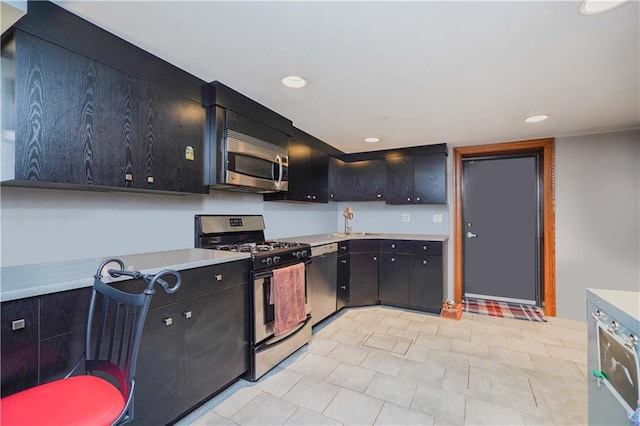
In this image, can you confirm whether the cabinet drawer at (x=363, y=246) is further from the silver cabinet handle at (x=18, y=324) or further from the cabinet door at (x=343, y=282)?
the silver cabinet handle at (x=18, y=324)

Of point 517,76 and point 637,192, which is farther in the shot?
point 637,192

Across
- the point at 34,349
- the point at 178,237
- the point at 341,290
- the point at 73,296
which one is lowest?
the point at 341,290

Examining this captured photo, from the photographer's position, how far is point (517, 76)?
2002 millimetres

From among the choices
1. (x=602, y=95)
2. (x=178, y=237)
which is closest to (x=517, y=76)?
(x=602, y=95)

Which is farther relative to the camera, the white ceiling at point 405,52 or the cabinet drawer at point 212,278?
the cabinet drawer at point 212,278

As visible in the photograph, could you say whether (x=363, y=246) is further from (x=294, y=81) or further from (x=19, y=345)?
(x=19, y=345)

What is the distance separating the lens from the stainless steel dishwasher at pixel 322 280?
2.95m

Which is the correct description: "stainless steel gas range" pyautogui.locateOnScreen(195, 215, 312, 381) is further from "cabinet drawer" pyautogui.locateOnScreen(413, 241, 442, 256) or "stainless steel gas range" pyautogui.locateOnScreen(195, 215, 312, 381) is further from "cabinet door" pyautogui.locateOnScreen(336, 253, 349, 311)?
"cabinet drawer" pyautogui.locateOnScreen(413, 241, 442, 256)

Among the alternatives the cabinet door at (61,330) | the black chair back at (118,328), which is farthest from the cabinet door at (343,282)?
the cabinet door at (61,330)

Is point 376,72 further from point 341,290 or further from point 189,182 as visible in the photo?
point 341,290

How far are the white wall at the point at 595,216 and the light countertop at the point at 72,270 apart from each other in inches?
144

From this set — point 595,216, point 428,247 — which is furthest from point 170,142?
point 595,216

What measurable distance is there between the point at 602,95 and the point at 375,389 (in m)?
2.78

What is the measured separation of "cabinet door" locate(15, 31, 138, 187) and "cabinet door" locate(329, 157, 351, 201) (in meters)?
2.70
